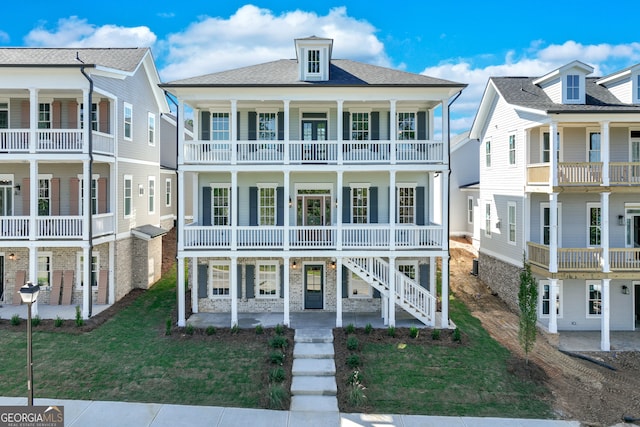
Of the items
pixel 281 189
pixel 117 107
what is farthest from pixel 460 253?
pixel 117 107

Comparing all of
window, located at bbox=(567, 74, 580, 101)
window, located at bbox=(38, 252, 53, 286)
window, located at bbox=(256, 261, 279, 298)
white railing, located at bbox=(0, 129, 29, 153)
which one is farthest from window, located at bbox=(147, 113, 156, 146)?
window, located at bbox=(567, 74, 580, 101)

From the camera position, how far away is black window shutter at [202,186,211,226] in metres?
17.7

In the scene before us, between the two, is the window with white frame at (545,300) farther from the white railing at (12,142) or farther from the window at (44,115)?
the window at (44,115)

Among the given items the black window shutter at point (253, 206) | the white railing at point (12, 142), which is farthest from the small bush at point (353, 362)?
the white railing at point (12, 142)

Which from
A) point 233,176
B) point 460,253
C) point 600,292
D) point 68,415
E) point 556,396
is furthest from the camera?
point 460,253

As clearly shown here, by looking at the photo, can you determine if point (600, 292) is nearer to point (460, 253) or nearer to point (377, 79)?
point (460, 253)

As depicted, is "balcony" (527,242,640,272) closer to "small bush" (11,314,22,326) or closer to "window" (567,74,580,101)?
"window" (567,74,580,101)

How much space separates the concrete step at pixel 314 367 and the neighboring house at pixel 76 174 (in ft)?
28.3

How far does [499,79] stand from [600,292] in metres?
10.2

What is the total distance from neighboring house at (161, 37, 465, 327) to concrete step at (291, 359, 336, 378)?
8.67 feet

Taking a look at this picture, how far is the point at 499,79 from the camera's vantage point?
20031mm

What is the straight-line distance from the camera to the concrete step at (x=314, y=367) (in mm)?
12438

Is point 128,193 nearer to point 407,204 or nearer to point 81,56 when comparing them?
point 81,56

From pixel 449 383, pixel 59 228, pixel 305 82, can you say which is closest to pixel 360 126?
pixel 305 82
